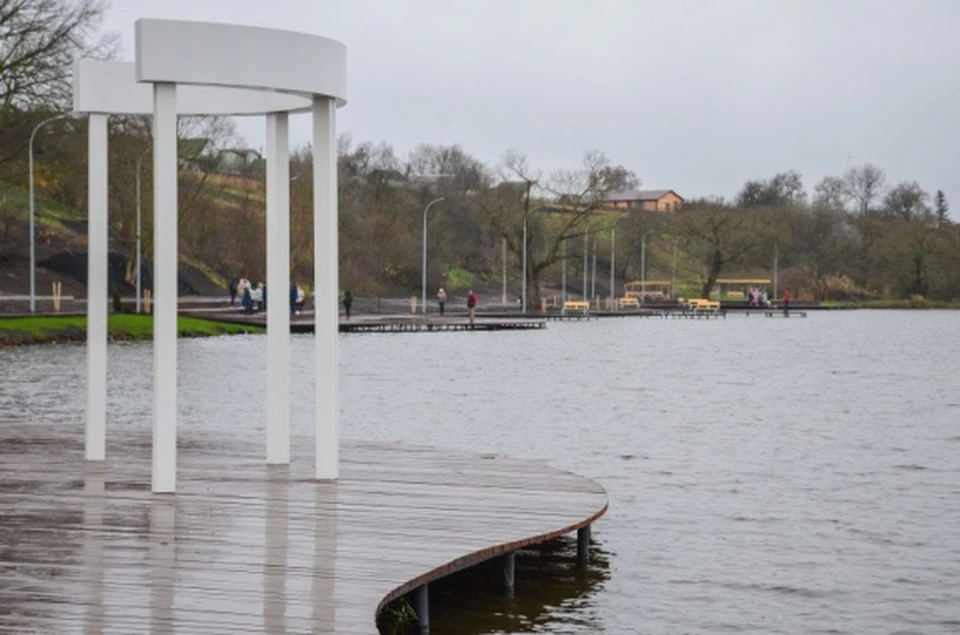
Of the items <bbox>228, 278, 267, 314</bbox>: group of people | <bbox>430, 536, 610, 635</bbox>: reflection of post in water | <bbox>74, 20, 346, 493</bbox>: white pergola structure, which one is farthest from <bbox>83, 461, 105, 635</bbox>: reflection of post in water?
<bbox>228, 278, 267, 314</bbox>: group of people

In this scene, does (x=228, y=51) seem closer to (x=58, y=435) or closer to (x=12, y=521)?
(x=12, y=521)

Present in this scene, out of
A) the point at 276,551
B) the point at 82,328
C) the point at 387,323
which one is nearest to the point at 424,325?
the point at 387,323

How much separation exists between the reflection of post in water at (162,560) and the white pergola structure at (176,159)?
67 cm

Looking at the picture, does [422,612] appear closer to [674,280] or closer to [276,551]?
[276,551]

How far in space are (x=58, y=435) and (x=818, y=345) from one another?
2150 inches

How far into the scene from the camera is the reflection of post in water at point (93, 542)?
839 cm

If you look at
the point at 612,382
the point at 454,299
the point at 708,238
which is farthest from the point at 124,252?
the point at 708,238

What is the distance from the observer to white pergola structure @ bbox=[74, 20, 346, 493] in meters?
11.9

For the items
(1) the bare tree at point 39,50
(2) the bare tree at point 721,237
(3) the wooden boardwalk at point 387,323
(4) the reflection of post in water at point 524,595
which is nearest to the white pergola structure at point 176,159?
(4) the reflection of post in water at point 524,595

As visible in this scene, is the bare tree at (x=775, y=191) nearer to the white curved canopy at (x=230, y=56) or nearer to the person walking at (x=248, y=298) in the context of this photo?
the person walking at (x=248, y=298)

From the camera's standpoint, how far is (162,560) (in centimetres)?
992

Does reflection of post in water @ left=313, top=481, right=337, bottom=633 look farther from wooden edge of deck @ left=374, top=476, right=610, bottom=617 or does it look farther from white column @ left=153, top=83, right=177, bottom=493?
white column @ left=153, top=83, right=177, bottom=493

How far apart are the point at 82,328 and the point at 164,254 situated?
41507 mm

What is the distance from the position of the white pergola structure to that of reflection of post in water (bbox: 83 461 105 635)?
58cm
